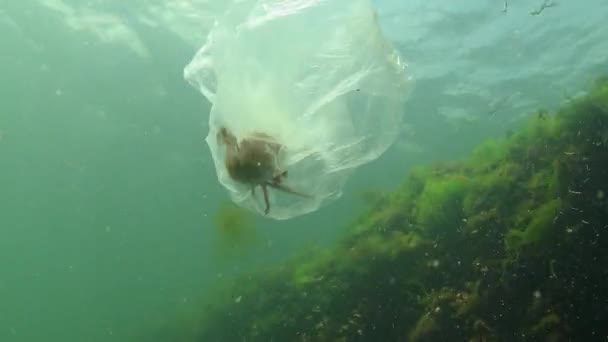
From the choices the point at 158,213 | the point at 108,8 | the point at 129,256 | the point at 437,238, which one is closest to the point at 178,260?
the point at 129,256

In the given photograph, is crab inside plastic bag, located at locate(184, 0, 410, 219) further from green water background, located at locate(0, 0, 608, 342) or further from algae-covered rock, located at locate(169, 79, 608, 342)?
green water background, located at locate(0, 0, 608, 342)

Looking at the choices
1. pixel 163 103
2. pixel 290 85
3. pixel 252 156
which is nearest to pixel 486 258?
pixel 290 85

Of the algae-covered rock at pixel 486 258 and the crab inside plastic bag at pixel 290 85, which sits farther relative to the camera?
the algae-covered rock at pixel 486 258

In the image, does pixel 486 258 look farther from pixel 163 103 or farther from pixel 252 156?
pixel 163 103

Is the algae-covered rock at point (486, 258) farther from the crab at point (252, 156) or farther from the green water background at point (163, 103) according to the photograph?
the crab at point (252, 156)

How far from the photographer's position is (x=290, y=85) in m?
4.06

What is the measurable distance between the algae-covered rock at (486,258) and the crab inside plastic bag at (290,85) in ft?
9.20

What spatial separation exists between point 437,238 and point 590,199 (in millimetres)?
2147

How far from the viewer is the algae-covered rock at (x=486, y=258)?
5.67 meters

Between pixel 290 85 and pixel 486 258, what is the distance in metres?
3.86

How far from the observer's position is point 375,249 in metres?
7.95

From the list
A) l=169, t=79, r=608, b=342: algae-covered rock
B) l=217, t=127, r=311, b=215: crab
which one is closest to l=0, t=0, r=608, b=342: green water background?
l=169, t=79, r=608, b=342: algae-covered rock

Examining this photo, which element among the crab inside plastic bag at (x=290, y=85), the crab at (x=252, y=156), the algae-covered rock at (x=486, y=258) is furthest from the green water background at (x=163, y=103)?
the crab at (x=252, y=156)

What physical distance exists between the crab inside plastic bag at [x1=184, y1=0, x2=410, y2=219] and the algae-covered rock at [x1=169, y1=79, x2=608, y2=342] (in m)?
2.81
